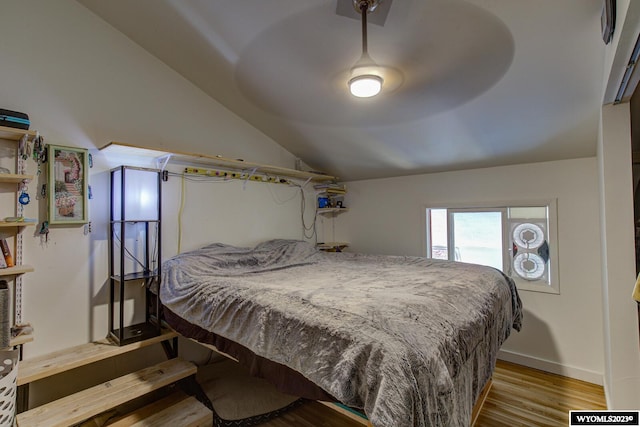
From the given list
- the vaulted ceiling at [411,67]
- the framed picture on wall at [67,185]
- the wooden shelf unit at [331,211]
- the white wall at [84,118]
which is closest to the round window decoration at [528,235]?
the vaulted ceiling at [411,67]

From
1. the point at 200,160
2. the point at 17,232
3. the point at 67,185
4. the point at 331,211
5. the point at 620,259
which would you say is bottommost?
the point at 620,259

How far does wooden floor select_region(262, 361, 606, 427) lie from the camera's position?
2084 millimetres

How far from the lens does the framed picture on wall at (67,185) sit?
2.03 m

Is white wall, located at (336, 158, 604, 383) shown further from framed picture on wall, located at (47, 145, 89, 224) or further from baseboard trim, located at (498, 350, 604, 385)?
framed picture on wall, located at (47, 145, 89, 224)

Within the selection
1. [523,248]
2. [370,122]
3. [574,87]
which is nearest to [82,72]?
[370,122]

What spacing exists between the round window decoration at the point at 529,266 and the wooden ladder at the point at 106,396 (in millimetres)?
2991

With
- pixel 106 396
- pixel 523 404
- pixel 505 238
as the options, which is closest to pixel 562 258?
pixel 505 238

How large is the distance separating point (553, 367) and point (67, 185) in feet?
14.1

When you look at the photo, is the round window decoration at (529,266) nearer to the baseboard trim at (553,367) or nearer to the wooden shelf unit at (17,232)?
the baseboard trim at (553,367)

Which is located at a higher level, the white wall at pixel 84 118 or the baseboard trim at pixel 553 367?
the white wall at pixel 84 118

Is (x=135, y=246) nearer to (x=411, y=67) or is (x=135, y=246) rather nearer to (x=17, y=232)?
(x=17, y=232)

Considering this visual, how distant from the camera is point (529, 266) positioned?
293 centimetres

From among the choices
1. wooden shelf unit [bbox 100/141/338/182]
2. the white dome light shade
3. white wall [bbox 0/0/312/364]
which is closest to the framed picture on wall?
white wall [bbox 0/0/312/364]

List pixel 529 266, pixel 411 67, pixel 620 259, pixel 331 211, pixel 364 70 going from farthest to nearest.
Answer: pixel 331 211
pixel 529 266
pixel 411 67
pixel 620 259
pixel 364 70
